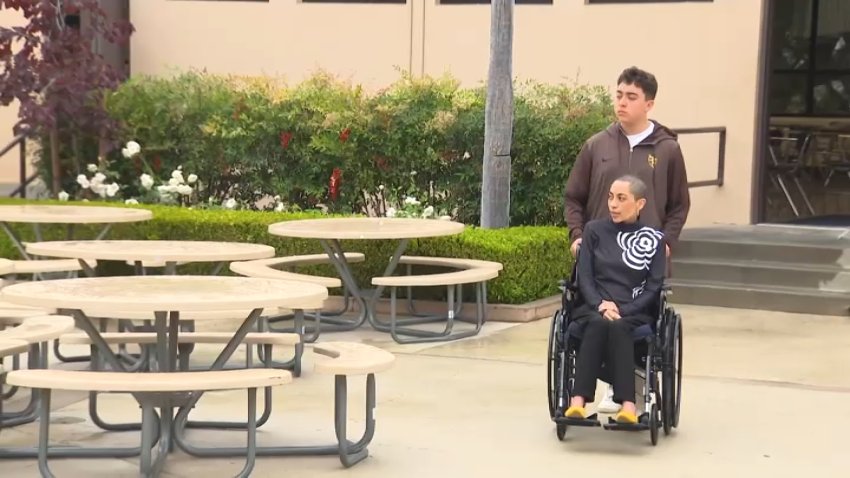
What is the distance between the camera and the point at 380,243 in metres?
11.2

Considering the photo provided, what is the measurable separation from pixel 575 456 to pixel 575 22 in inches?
361

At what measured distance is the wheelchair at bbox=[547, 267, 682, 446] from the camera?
6754mm

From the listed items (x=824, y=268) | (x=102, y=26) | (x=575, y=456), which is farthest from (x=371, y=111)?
(x=575, y=456)

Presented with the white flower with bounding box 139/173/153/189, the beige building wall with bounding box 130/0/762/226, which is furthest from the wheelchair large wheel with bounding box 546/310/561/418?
the beige building wall with bounding box 130/0/762/226

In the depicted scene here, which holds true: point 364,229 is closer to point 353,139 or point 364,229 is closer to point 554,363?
point 353,139

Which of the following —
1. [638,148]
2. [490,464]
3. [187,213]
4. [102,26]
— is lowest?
[490,464]

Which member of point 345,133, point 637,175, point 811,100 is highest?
point 811,100

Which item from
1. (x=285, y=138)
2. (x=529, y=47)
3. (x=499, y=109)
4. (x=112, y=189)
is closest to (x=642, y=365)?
(x=499, y=109)

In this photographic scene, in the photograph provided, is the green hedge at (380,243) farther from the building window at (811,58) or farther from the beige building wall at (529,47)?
the building window at (811,58)

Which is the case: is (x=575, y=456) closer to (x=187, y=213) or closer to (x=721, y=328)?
(x=721, y=328)

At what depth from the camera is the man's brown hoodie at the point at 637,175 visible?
24.2ft

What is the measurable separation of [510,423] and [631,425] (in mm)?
929

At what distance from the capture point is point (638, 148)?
7.42 m

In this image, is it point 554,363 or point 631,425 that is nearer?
point 631,425
